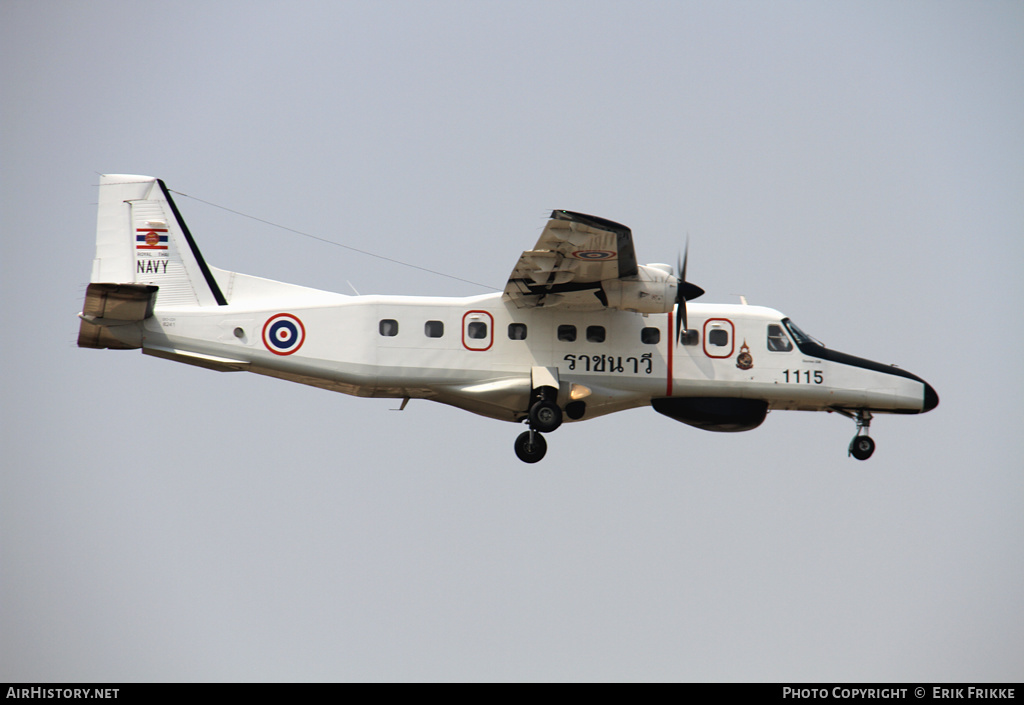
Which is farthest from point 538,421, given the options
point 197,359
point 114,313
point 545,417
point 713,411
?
point 114,313

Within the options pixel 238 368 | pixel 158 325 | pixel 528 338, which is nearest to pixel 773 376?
pixel 528 338

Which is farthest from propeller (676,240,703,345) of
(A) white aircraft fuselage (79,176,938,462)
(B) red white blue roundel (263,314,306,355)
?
(B) red white blue roundel (263,314,306,355)

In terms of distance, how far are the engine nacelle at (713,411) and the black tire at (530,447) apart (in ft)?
7.33

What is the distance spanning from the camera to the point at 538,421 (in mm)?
20281

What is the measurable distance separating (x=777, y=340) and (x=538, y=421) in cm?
470

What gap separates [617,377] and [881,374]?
201 inches

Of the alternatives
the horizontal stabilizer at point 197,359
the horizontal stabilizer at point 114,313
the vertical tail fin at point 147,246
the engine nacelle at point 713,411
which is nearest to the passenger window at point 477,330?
the engine nacelle at point 713,411

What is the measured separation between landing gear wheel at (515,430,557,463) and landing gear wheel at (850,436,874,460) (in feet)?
19.7

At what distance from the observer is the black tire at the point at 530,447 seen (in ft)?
67.5

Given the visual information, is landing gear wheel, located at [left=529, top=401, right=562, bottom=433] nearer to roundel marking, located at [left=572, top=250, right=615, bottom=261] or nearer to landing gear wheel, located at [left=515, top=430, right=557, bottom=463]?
landing gear wheel, located at [left=515, top=430, right=557, bottom=463]

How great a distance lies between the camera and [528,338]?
20641 mm

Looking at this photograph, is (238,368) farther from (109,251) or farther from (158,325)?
(109,251)

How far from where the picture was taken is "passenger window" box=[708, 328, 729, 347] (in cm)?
2131

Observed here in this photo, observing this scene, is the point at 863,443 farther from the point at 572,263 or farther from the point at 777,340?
the point at 572,263
